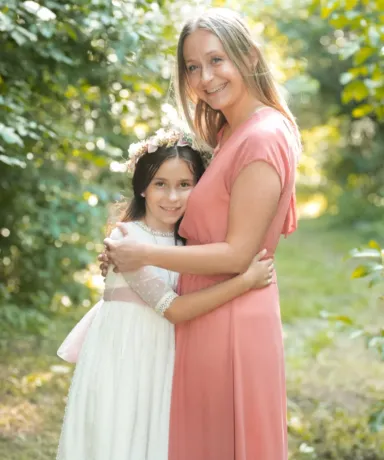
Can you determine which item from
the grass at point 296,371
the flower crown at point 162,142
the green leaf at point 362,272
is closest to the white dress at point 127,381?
the flower crown at point 162,142

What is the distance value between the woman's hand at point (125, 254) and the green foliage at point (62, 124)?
2.34 ft

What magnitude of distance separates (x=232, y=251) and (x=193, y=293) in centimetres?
22

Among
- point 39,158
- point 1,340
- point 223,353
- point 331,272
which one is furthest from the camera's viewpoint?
point 331,272

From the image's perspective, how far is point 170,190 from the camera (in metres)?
2.57

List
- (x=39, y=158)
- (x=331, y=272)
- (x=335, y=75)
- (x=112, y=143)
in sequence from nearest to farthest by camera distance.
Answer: (x=39, y=158) → (x=112, y=143) → (x=331, y=272) → (x=335, y=75)

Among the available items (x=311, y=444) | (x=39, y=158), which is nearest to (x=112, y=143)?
(x=39, y=158)

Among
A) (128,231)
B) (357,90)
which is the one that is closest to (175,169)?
(128,231)

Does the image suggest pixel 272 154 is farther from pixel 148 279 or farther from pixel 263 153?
pixel 148 279

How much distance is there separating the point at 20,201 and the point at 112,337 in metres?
3.22

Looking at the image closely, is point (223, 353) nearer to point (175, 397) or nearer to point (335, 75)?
point (175, 397)

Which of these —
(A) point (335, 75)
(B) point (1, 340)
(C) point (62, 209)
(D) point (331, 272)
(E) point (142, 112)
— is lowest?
(B) point (1, 340)

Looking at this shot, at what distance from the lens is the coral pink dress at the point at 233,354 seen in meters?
2.27

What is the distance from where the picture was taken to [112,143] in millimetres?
5281

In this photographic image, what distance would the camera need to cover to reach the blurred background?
3305 millimetres
